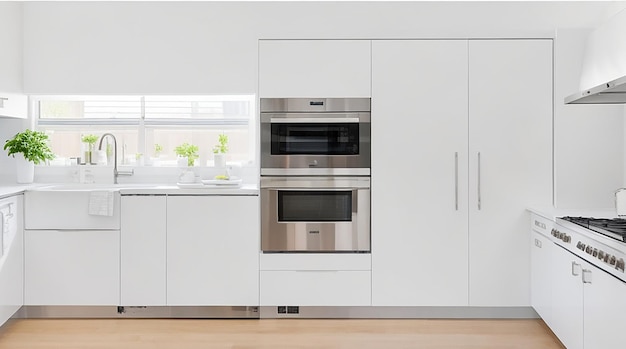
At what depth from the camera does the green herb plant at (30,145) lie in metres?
4.21

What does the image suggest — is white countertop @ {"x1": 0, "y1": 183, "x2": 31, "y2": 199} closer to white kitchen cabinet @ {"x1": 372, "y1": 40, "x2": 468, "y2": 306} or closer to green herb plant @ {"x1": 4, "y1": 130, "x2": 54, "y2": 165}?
green herb plant @ {"x1": 4, "y1": 130, "x2": 54, "y2": 165}

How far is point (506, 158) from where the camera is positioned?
3932 millimetres

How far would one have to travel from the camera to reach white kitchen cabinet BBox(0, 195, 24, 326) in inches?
142

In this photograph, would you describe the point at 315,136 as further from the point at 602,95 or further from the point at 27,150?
the point at 27,150

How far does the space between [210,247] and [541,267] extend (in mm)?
2204

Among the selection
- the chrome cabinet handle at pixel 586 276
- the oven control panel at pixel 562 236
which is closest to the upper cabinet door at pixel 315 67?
the oven control panel at pixel 562 236

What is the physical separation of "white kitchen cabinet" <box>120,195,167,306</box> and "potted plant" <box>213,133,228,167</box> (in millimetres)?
732

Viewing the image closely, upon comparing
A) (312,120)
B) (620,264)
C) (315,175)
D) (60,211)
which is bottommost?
(620,264)

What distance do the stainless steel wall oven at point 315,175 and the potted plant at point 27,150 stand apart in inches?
68.6

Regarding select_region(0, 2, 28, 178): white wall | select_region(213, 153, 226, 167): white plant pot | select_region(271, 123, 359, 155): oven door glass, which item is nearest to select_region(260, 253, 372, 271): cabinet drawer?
select_region(271, 123, 359, 155): oven door glass

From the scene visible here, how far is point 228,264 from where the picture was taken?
3953 millimetres

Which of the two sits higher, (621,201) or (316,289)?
(621,201)

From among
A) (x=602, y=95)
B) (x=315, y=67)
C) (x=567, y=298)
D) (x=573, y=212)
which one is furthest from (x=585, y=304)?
(x=315, y=67)

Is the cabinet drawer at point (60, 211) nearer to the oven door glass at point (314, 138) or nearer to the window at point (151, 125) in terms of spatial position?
the window at point (151, 125)
